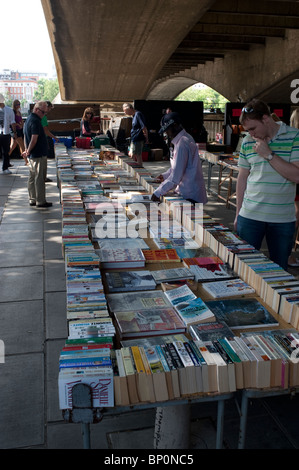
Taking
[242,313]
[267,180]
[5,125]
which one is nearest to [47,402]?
[242,313]

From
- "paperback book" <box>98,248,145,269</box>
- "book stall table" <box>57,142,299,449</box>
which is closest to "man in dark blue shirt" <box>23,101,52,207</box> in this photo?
"book stall table" <box>57,142,299,449</box>

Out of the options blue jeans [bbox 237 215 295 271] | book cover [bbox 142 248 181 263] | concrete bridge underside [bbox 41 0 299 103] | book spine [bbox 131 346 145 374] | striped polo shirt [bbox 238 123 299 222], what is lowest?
book spine [bbox 131 346 145 374]

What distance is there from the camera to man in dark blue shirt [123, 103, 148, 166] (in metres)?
8.91

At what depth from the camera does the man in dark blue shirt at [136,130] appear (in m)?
8.91

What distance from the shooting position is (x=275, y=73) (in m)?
15.4

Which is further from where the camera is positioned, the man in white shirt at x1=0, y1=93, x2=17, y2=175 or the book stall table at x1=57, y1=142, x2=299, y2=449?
the man in white shirt at x1=0, y1=93, x2=17, y2=175

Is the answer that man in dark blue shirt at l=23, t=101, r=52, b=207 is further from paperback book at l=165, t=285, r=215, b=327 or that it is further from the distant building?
the distant building

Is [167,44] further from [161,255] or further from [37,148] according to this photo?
[161,255]

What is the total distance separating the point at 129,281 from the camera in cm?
247

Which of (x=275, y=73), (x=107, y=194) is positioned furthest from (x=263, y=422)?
(x=275, y=73)

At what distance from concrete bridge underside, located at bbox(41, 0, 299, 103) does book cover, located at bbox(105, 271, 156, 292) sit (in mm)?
8133

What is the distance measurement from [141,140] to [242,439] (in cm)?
835

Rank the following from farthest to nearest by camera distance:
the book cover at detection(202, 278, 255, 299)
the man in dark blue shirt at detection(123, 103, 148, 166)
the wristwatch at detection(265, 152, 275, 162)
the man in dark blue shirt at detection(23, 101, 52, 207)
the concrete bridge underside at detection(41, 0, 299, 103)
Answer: the concrete bridge underside at detection(41, 0, 299, 103) → the man in dark blue shirt at detection(123, 103, 148, 166) → the man in dark blue shirt at detection(23, 101, 52, 207) → the wristwatch at detection(265, 152, 275, 162) → the book cover at detection(202, 278, 255, 299)

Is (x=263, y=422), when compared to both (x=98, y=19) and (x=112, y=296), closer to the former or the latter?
(x=112, y=296)
